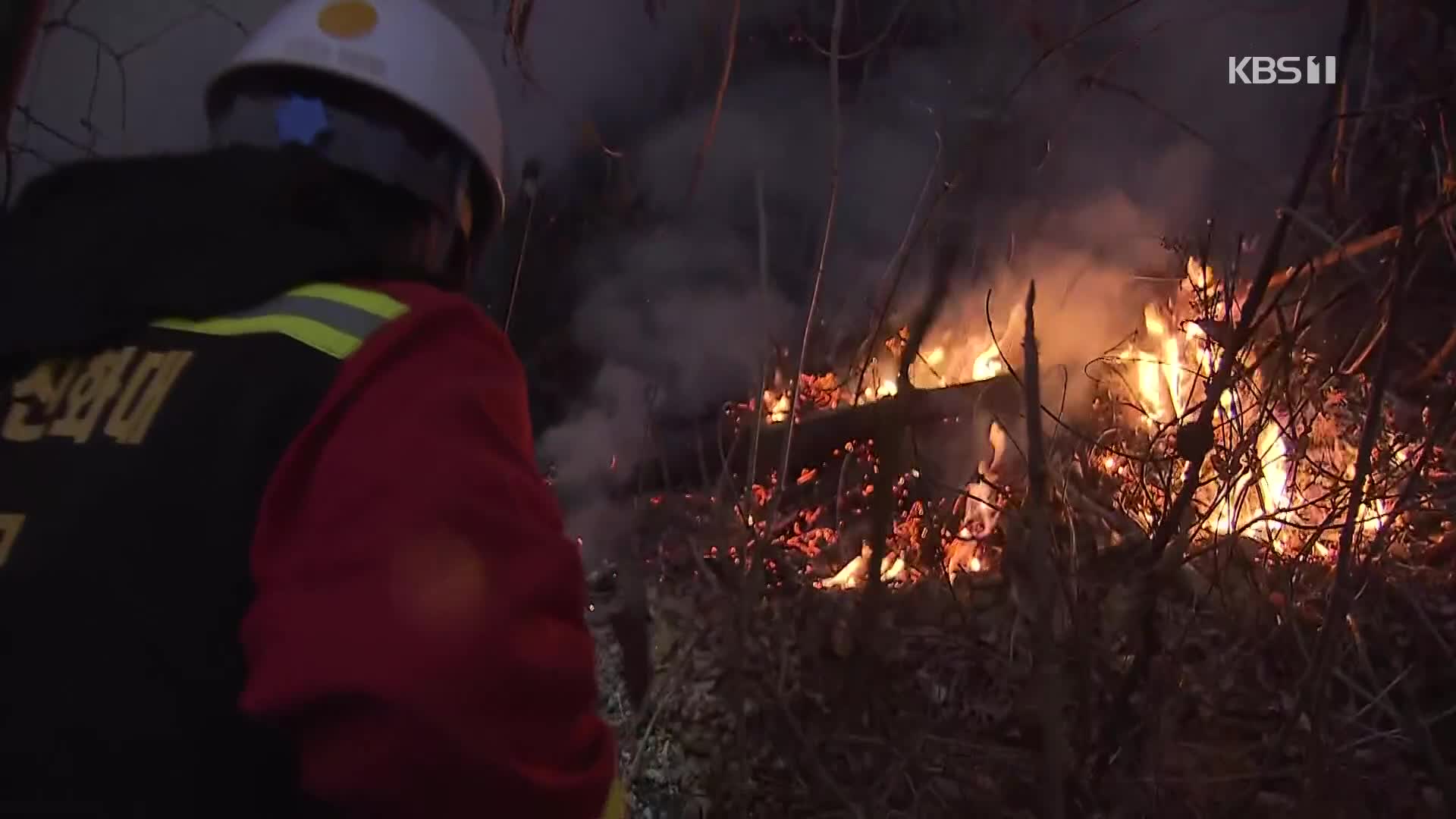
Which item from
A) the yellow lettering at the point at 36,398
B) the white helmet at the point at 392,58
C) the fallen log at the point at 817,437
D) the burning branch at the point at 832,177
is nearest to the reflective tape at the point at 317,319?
the yellow lettering at the point at 36,398

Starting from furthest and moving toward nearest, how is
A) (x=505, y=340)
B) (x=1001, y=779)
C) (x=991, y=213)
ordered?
1. (x=991, y=213)
2. (x=1001, y=779)
3. (x=505, y=340)

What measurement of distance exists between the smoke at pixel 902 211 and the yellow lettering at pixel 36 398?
3.07 metres

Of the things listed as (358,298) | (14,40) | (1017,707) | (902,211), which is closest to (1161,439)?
(1017,707)

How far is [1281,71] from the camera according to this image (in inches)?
175

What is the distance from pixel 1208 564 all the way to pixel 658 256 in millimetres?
3502

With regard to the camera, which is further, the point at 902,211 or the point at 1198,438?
the point at 902,211

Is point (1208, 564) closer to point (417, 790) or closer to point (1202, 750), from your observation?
point (1202, 750)

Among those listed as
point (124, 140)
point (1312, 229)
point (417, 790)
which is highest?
point (124, 140)

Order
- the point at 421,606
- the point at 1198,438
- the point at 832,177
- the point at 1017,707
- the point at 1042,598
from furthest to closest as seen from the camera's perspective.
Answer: the point at 1017,707, the point at 832,177, the point at 1198,438, the point at 1042,598, the point at 421,606

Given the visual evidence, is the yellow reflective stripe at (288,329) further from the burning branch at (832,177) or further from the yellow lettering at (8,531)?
the burning branch at (832,177)

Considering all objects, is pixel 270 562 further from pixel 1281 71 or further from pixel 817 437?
pixel 1281 71

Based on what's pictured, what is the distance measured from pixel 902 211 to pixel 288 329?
15.9 feet

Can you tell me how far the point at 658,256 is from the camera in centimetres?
567

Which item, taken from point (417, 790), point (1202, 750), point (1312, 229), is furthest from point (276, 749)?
point (1202, 750)
